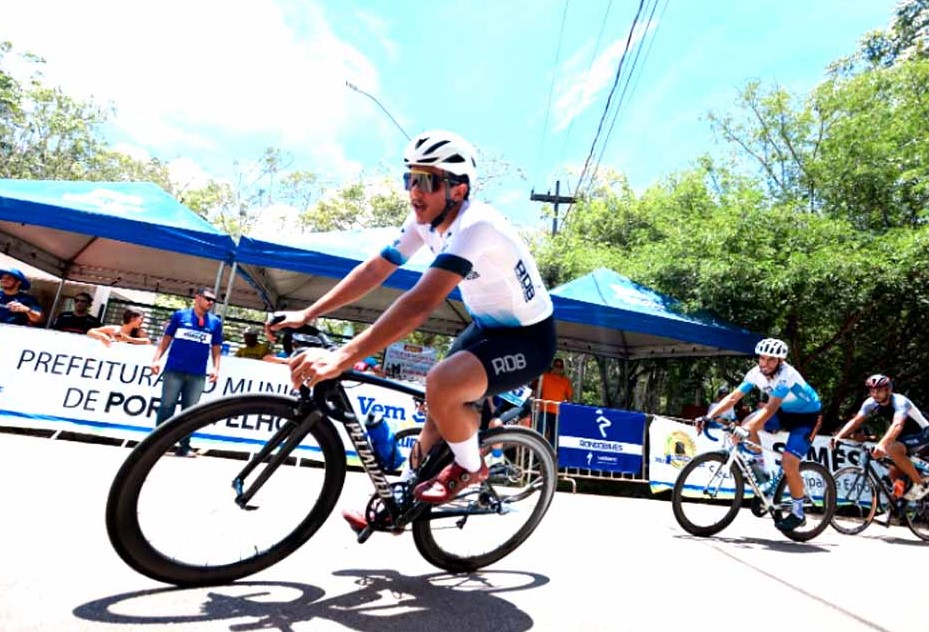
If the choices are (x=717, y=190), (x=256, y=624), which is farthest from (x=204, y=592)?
(x=717, y=190)

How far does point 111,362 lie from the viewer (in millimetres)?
6508

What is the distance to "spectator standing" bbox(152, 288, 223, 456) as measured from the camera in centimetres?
595

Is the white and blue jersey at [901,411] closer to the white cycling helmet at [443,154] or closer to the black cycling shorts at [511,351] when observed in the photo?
the black cycling shorts at [511,351]

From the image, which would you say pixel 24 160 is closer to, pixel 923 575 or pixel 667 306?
pixel 667 306

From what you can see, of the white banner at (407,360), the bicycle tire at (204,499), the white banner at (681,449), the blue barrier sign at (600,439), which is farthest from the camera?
the white banner at (407,360)

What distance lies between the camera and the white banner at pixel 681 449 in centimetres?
805

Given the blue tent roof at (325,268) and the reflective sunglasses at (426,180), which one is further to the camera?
the blue tent roof at (325,268)

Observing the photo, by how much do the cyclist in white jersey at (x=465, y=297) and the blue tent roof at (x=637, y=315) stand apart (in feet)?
22.5

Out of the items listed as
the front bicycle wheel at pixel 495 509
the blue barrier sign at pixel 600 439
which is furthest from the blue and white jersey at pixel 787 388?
the front bicycle wheel at pixel 495 509

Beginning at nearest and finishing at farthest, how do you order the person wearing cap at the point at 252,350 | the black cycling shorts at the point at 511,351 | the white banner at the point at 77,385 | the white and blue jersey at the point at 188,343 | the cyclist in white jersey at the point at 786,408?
the black cycling shorts at the point at 511,351
the cyclist in white jersey at the point at 786,408
the white and blue jersey at the point at 188,343
the white banner at the point at 77,385
the person wearing cap at the point at 252,350

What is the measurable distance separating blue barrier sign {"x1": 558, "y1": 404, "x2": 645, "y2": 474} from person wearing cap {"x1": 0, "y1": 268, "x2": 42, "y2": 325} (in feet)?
23.8

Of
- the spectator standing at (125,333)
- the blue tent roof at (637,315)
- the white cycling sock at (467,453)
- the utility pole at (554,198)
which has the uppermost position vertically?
the utility pole at (554,198)

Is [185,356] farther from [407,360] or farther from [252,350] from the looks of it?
[407,360]

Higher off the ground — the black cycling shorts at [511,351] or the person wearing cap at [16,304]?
the person wearing cap at [16,304]
